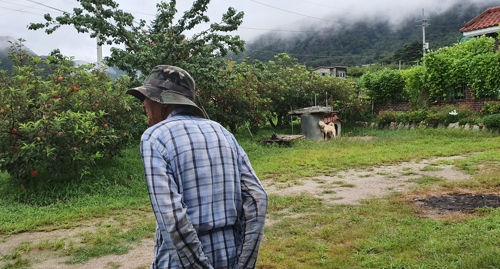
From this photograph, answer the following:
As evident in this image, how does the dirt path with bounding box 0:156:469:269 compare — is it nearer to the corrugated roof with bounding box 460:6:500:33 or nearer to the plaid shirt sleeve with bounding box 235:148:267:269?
the plaid shirt sleeve with bounding box 235:148:267:269

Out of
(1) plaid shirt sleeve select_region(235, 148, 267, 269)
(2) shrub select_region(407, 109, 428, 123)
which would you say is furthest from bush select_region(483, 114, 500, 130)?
(1) plaid shirt sleeve select_region(235, 148, 267, 269)

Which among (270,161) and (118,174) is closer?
(118,174)

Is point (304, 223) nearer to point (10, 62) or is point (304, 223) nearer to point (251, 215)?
point (251, 215)

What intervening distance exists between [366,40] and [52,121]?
210 ft

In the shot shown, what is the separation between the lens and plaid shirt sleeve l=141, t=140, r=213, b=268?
152cm

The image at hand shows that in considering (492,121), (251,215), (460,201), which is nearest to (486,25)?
(492,121)

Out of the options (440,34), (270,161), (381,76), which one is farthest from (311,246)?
(440,34)

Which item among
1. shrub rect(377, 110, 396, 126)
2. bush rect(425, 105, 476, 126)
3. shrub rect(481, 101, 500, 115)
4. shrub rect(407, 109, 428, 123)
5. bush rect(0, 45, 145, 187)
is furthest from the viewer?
shrub rect(377, 110, 396, 126)

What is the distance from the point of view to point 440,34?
53.1m

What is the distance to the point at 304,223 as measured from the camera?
4.77 metres

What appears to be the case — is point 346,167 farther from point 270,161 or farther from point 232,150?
point 232,150

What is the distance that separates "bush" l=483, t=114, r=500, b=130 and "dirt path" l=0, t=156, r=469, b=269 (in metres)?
4.03

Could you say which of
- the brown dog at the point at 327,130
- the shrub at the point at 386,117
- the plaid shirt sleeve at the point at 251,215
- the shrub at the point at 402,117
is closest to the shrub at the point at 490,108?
the shrub at the point at 402,117

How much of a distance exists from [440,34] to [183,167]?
191ft
